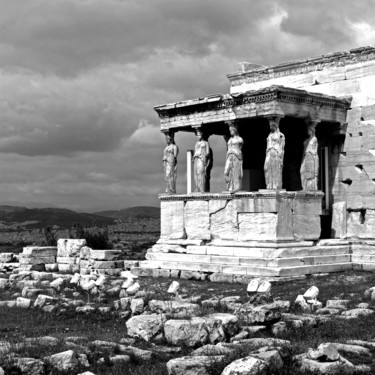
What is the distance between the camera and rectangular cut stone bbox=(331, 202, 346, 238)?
17672 millimetres

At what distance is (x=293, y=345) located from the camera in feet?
27.1

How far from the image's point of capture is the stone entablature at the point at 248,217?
16.2 meters

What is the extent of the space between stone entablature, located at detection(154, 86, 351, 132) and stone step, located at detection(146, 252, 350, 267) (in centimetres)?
331

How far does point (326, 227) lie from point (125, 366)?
11271 millimetres

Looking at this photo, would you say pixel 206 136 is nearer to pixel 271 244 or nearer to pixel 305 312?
pixel 271 244

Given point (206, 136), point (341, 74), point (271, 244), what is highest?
point (341, 74)

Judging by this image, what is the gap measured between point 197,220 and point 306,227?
271cm

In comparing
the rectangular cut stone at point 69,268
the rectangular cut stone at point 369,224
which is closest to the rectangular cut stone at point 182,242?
the rectangular cut stone at point 69,268

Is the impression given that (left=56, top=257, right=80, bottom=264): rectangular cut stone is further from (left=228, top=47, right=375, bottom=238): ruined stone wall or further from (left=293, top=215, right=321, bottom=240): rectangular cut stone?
(left=228, top=47, right=375, bottom=238): ruined stone wall

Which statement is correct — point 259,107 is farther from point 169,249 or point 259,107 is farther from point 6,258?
point 6,258

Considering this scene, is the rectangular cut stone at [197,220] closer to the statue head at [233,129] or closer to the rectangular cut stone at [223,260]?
the rectangular cut stone at [223,260]

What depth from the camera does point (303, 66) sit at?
18.8 meters

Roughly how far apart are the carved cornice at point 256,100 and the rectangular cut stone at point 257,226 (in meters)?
2.64

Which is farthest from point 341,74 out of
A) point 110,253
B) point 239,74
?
point 110,253
